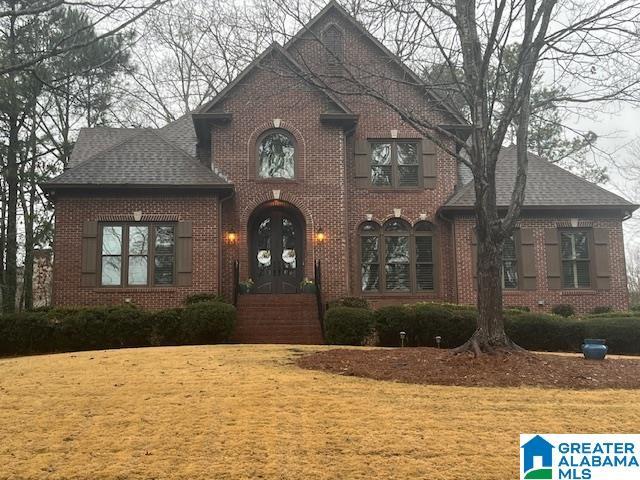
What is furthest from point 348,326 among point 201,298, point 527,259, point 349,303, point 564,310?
point 564,310

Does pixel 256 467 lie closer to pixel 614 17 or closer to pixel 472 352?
pixel 472 352

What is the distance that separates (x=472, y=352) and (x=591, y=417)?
3259 mm

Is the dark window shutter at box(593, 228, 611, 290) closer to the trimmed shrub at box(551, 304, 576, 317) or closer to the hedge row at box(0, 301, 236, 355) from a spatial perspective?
the trimmed shrub at box(551, 304, 576, 317)

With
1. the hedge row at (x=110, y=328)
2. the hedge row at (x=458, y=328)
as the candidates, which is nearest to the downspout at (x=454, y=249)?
the hedge row at (x=458, y=328)

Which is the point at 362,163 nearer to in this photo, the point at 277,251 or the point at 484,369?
the point at 277,251

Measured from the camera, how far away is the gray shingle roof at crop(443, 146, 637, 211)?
17.0 meters

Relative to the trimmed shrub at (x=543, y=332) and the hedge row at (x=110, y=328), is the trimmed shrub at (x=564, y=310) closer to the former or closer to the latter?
the trimmed shrub at (x=543, y=332)

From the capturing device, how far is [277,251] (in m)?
17.2

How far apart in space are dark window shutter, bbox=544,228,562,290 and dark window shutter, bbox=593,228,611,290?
44.1 inches

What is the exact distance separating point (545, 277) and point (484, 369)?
31.2 feet

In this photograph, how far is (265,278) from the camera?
56.1ft

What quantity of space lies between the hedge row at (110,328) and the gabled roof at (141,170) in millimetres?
3666

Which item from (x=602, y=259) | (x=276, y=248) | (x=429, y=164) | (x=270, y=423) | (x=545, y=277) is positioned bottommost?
(x=270, y=423)

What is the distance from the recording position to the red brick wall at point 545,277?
16.8 m
